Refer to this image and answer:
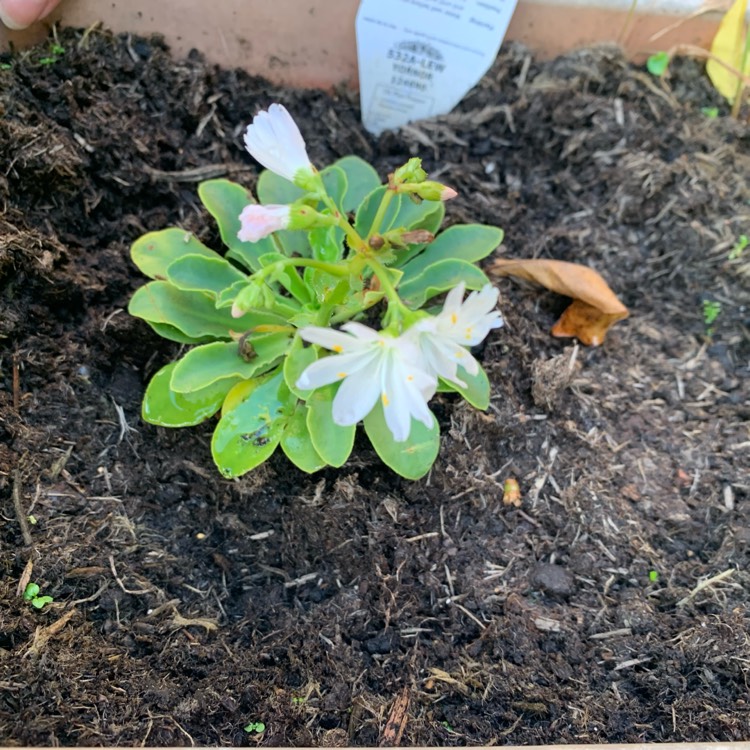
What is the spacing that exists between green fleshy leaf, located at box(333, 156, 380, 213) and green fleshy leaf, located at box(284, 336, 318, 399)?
0.47m

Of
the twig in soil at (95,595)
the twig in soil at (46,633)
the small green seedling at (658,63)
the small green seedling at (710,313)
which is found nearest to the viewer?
the twig in soil at (46,633)

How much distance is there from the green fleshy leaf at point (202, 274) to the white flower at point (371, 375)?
0.48 metres

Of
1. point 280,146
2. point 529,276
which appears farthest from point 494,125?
point 280,146

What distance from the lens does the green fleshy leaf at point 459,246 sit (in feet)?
5.85

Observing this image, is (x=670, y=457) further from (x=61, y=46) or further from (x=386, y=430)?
(x=61, y=46)

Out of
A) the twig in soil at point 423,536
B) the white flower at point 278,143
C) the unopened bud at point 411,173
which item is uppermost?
the unopened bud at point 411,173

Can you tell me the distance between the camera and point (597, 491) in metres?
1.74

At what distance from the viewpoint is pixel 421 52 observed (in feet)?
6.78

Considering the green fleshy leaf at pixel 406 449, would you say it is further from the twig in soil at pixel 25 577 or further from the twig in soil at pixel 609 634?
the twig in soil at pixel 25 577

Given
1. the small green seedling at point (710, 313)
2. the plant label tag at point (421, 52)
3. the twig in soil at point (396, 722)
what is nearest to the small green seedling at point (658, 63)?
the plant label tag at point (421, 52)

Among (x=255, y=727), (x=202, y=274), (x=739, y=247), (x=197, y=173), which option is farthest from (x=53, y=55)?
(x=739, y=247)

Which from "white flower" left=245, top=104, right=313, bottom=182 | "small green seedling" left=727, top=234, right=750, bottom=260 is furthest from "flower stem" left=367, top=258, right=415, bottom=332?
"small green seedling" left=727, top=234, right=750, bottom=260

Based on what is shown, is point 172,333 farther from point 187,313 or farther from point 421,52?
point 421,52

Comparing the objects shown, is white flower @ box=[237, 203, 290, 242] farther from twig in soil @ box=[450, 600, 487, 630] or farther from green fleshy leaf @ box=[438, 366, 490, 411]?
twig in soil @ box=[450, 600, 487, 630]
